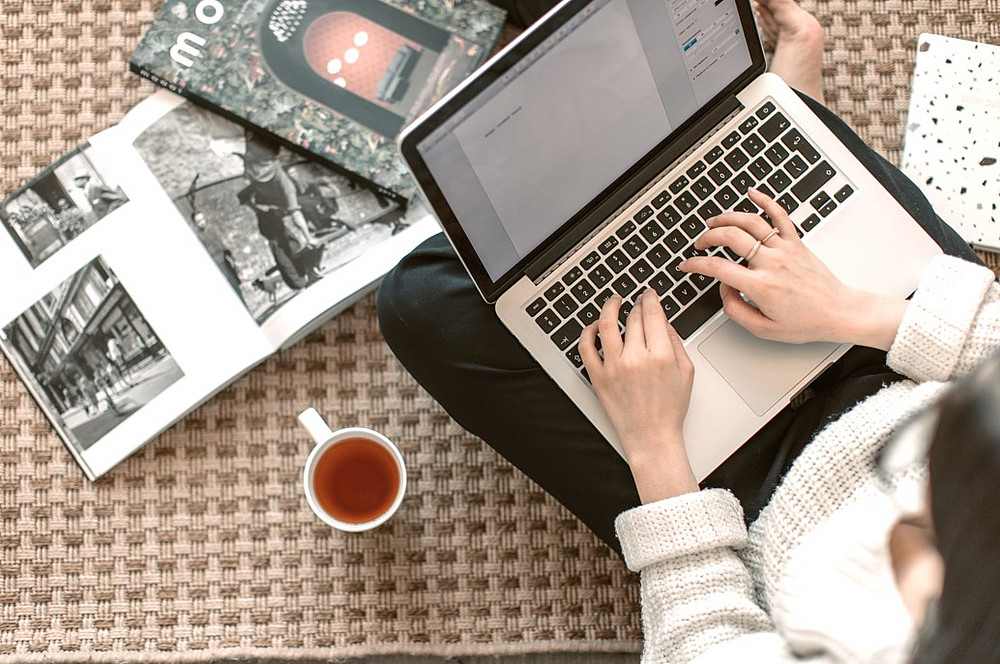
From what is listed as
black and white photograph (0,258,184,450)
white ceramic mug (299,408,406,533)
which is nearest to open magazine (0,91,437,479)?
black and white photograph (0,258,184,450)

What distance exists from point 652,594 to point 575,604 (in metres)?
0.24

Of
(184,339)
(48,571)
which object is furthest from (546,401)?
(48,571)

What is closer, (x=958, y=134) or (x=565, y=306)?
(x=565, y=306)

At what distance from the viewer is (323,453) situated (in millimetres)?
803

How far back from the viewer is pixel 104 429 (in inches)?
34.1

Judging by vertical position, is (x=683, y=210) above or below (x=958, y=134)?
above

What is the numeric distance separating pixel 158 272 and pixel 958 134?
85 cm

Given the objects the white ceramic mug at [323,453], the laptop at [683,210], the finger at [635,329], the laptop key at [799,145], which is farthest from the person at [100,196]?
the laptop key at [799,145]

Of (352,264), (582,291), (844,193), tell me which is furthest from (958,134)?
(352,264)

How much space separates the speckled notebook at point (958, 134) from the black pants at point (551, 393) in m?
0.15

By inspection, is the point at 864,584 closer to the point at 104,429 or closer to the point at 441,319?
the point at 441,319

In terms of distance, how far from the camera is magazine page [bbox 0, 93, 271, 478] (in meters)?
0.86

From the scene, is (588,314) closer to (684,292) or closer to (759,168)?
(684,292)

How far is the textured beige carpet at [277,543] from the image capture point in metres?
0.89
